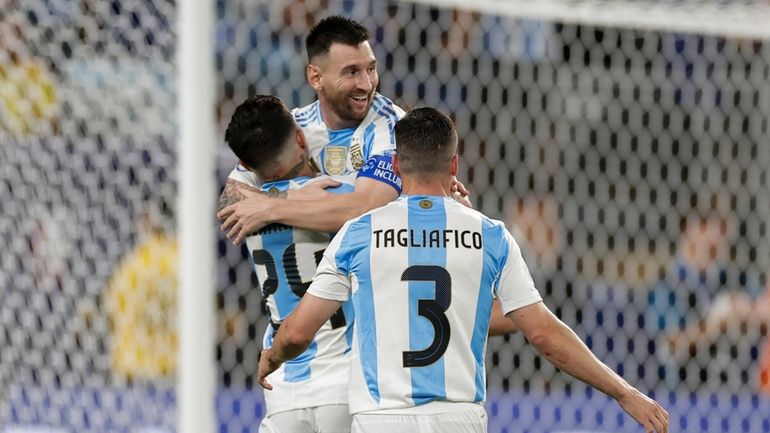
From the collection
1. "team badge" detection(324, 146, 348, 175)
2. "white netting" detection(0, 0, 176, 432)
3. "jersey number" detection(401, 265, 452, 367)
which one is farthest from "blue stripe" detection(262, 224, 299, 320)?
"white netting" detection(0, 0, 176, 432)

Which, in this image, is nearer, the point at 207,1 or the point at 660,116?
the point at 207,1

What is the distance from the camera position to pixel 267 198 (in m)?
3.21

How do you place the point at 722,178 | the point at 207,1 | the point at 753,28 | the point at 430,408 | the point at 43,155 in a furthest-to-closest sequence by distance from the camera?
the point at 722,178 < the point at 753,28 < the point at 43,155 < the point at 207,1 < the point at 430,408

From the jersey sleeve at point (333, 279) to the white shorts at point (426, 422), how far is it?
0.28m

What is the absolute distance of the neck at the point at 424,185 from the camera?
9.52 ft

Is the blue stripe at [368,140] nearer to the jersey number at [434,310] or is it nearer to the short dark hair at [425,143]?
the short dark hair at [425,143]

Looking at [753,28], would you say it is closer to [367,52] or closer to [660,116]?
[660,116]

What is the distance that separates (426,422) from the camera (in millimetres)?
2844

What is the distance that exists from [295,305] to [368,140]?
0.45 meters

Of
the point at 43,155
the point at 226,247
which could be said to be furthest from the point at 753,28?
the point at 43,155

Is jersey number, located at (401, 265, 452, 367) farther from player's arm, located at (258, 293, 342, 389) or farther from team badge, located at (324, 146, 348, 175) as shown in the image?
team badge, located at (324, 146, 348, 175)

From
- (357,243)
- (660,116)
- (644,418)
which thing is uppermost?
(660,116)

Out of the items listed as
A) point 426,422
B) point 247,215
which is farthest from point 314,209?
point 426,422

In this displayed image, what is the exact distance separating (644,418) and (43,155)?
3.33m
